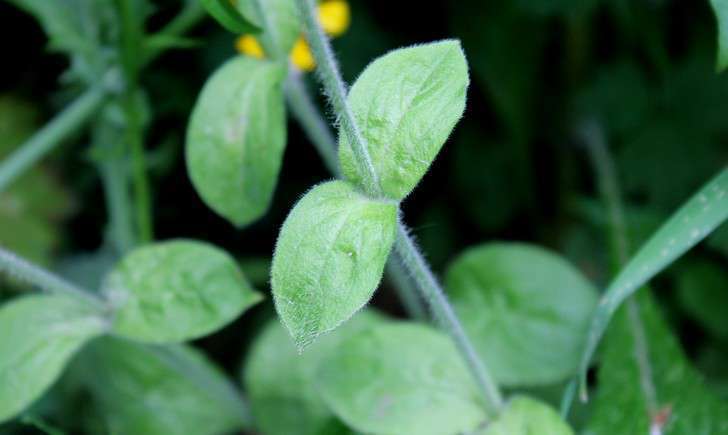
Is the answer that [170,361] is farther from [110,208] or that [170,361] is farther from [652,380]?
[652,380]

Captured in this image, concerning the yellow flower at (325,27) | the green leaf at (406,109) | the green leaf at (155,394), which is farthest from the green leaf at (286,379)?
the green leaf at (406,109)

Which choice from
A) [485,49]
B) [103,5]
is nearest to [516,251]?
[485,49]

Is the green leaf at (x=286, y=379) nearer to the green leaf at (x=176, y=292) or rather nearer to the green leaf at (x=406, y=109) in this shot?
the green leaf at (x=176, y=292)

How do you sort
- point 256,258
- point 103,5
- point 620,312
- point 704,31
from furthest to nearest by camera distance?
point 256,258, point 704,31, point 103,5, point 620,312

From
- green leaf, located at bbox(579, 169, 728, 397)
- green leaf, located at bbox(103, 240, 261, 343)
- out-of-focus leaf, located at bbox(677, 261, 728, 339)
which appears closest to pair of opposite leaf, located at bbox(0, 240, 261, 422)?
green leaf, located at bbox(103, 240, 261, 343)

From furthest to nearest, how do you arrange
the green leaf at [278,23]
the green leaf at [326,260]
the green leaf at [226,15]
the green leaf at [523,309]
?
the green leaf at [523,309], the green leaf at [278,23], the green leaf at [226,15], the green leaf at [326,260]

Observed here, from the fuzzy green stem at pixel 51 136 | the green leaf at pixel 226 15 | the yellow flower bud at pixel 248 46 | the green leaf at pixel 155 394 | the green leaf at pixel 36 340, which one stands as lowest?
the green leaf at pixel 155 394

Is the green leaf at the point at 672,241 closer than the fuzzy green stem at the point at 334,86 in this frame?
No
